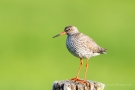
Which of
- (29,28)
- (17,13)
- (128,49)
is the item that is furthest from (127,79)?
(17,13)

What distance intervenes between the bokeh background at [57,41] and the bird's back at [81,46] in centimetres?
399

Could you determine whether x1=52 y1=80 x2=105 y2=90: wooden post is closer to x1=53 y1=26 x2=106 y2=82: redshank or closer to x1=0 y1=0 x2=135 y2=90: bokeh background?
x1=53 y1=26 x2=106 y2=82: redshank

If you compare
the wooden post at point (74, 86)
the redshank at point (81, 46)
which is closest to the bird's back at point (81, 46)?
the redshank at point (81, 46)

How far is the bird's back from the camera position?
8195mm

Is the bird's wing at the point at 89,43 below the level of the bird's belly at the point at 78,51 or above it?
above

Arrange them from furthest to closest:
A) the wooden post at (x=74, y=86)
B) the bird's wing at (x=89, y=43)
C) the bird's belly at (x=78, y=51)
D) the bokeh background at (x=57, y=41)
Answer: the bokeh background at (x=57, y=41)
the bird's wing at (x=89, y=43)
the bird's belly at (x=78, y=51)
the wooden post at (x=74, y=86)

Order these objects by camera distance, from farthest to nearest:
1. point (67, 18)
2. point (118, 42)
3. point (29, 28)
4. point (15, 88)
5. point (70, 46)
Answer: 1. point (67, 18)
2. point (29, 28)
3. point (118, 42)
4. point (15, 88)
5. point (70, 46)

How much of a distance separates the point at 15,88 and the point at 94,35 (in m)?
6.59

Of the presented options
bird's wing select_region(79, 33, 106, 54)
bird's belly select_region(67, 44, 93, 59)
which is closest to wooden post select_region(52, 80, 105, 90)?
bird's belly select_region(67, 44, 93, 59)

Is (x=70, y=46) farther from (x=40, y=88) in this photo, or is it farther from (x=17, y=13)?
Result: (x=17, y=13)

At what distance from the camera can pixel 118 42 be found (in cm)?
1802

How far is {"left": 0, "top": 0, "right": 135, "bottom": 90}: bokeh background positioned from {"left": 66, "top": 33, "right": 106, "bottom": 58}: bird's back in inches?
157

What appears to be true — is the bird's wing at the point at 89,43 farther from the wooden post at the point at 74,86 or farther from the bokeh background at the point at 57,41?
the bokeh background at the point at 57,41

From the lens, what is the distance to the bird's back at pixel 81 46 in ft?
26.9
